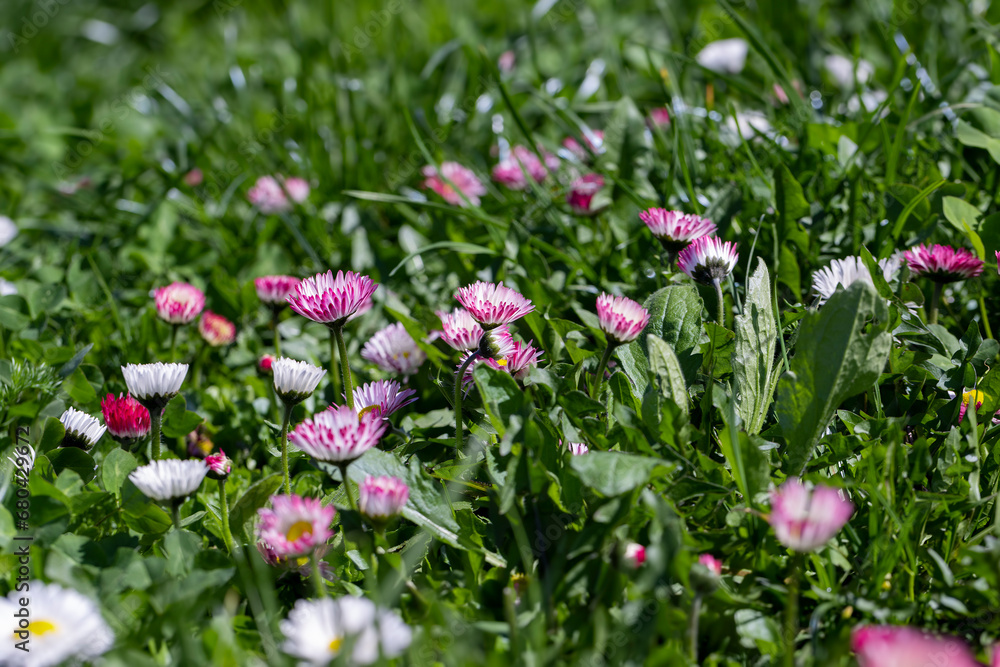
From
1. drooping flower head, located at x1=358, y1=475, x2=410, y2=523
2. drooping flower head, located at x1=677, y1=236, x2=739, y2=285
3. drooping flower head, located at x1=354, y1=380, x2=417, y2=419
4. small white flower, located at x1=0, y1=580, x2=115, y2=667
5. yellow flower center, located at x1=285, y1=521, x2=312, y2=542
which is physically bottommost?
small white flower, located at x1=0, y1=580, x2=115, y2=667

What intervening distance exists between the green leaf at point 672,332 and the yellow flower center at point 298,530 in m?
0.57

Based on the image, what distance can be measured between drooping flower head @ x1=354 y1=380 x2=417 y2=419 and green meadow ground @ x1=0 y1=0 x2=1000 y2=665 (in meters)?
0.07

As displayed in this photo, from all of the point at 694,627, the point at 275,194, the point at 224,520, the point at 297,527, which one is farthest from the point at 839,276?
the point at 275,194

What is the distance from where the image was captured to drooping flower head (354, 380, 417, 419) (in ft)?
4.46

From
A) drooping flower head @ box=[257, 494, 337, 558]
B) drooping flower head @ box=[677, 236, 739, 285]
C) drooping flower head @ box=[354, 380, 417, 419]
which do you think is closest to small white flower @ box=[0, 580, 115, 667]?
drooping flower head @ box=[257, 494, 337, 558]

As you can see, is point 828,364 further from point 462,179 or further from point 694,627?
point 462,179

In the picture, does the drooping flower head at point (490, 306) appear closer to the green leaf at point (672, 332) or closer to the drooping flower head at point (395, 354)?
the green leaf at point (672, 332)

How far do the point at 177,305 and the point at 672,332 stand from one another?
3.20ft

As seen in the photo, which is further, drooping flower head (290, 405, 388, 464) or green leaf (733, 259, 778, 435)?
green leaf (733, 259, 778, 435)

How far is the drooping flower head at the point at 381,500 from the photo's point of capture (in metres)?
1.04

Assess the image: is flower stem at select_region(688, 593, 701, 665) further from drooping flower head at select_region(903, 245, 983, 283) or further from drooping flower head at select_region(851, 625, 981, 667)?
drooping flower head at select_region(903, 245, 983, 283)

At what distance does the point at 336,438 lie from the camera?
1.07m

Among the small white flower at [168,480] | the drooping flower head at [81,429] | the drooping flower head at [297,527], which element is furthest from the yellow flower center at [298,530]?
the drooping flower head at [81,429]

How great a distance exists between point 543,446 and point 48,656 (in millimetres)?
642
